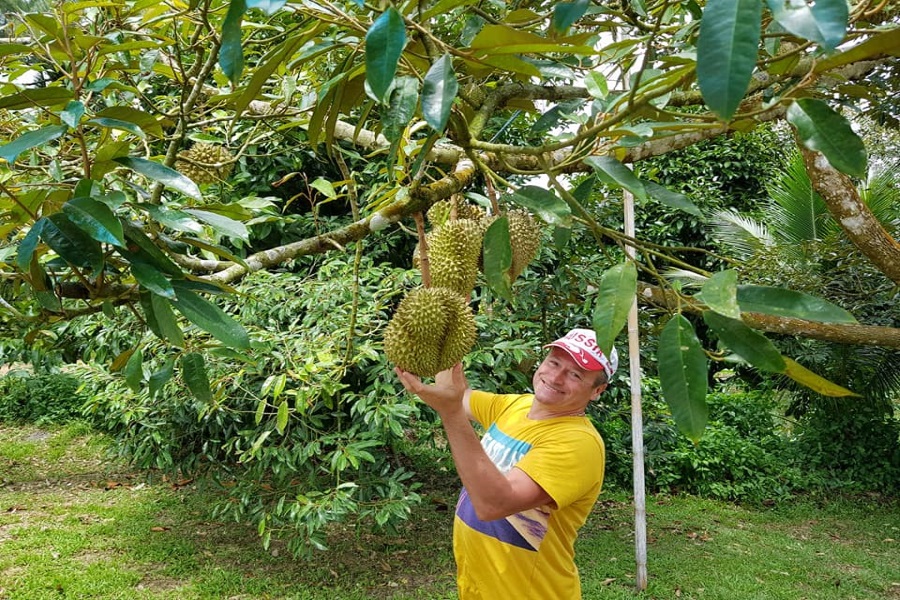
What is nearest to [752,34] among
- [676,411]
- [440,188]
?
[676,411]

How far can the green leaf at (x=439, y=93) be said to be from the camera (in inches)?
19.8

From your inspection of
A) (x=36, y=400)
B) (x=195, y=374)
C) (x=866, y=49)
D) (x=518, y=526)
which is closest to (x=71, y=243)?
(x=195, y=374)

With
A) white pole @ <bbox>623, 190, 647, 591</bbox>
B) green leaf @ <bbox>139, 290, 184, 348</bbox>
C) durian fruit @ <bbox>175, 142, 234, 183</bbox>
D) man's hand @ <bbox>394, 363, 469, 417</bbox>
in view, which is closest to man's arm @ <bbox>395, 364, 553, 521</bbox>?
man's hand @ <bbox>394, 363, 469, 417</bbox>

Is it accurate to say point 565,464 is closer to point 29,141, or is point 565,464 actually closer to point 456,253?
point 456,253

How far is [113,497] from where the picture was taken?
3.83 meters

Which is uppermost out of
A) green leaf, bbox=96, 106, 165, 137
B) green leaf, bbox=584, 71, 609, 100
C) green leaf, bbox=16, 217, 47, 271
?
green leaf, bbox=584, 71, 609, 100

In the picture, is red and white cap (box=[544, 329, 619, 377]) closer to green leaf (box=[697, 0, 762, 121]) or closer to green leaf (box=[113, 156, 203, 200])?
green leaf (box=[113, 156, 203, 200])

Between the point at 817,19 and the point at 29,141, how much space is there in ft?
2.21

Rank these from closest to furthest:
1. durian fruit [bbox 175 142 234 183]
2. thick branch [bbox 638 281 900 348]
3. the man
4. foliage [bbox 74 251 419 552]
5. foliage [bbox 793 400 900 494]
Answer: the man < durian fruit [bbox 175 142 234 183] < thick branch [bbox 638 281 900 348] < foliage [bbox 74 251 419 552] < foliage [bbox 793 400 900 494]

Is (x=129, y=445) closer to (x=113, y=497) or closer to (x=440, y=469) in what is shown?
(x=113, y=497)

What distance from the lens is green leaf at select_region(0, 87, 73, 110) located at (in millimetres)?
702

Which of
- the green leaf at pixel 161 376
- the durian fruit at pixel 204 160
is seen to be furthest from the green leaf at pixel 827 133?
the durian fruit at pixel 204 160

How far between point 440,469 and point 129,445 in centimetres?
161

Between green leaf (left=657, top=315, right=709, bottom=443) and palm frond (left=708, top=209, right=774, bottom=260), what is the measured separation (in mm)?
3834
